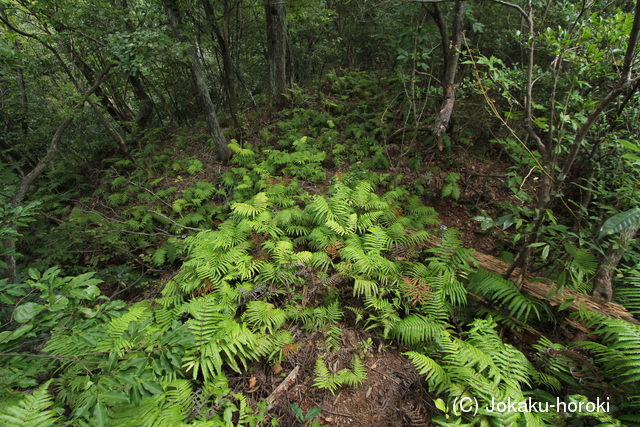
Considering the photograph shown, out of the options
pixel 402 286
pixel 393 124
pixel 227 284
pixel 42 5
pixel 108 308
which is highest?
pixel 42 5

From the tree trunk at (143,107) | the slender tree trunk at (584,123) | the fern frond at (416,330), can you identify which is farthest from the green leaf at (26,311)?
the tree trunk at (143,107)

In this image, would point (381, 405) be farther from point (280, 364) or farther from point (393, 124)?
point (393, 124)

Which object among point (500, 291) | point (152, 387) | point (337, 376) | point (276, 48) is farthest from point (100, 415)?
point (276, 48)

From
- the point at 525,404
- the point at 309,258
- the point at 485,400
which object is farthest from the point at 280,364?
the point at 525,404

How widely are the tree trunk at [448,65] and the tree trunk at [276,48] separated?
14.1ft

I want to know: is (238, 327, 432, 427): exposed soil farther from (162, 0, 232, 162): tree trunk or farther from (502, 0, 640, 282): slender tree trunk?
(162, 0, 232, 162): tree trunk

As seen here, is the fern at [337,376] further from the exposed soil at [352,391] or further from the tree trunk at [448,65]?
the tree trunk at [448,65]

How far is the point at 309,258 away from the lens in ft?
11.9

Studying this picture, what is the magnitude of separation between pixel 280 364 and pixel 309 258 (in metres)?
1.30

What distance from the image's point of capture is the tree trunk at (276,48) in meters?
7.62

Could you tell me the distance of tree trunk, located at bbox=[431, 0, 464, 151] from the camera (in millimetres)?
5363

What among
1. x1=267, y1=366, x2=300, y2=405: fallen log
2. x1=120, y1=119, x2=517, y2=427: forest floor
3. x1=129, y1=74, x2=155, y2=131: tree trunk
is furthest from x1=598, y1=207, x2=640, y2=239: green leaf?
x1=129, y1=74, x2=155, y2=131: tree trunk

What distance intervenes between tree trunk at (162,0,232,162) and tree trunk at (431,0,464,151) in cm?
530

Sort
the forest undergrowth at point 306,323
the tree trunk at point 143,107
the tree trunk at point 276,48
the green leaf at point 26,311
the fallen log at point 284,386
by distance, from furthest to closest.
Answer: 1. the tree trunk at point 143,107
2. the tree trunk at point 276,48
3. the fallen log at point 284,386
4. the forest undergrowth at point 306,323
5. the green leaf at point 26,311
